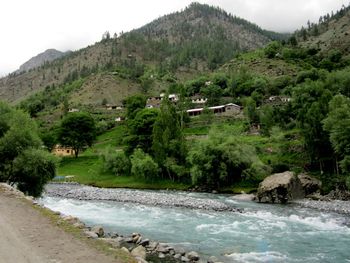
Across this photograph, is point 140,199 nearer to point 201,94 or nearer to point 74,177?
point 74,177

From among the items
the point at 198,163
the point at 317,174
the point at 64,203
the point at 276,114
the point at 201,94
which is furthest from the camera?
the point at 201,94

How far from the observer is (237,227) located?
3962 centimetres

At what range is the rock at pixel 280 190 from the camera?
60.6m

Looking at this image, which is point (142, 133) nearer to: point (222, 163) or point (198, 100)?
point (222, 163)

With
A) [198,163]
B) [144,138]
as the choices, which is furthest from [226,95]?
[198,163]

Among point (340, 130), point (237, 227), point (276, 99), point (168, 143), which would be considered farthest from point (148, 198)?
point (276, 99)

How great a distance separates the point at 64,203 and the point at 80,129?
63.9 meters

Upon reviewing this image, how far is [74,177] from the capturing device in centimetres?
9612

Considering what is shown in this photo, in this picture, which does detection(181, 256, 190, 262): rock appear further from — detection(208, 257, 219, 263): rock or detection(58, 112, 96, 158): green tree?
detection(58, 112, 96, 158): green tree

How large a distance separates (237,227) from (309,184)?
30.0m

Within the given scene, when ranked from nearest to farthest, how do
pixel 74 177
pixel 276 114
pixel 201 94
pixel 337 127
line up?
pixel 337 127 < pixel 74 177 < pixel 276 114 < pixel 201 94

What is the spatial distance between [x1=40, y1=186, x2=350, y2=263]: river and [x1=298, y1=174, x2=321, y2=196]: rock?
10.8m

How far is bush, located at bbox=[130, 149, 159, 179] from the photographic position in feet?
269

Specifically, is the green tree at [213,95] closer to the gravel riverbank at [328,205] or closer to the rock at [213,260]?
the gravel riverbank at [328,205]
